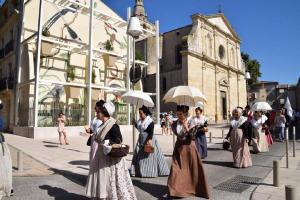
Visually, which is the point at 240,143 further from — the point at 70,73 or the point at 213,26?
the point at 213,26

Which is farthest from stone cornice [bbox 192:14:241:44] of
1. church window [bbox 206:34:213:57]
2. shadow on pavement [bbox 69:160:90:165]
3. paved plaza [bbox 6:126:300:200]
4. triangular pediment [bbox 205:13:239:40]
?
shadow on pavement [bbox 69:160:90:165]

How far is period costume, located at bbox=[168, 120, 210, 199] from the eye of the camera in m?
5.30

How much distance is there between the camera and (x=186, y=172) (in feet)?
17.8

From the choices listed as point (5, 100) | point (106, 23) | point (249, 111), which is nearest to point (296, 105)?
point (106, 23)

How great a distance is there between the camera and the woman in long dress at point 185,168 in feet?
17.4

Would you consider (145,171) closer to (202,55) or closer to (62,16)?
(62,16)

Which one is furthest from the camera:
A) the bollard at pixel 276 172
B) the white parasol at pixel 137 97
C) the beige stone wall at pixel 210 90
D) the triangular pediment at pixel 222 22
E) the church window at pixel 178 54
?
the triangular pediment at pixel 222 22

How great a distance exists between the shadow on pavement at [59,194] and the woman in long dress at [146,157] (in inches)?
71.2

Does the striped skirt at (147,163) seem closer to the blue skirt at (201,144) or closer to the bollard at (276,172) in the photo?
the bollard at (276,172)

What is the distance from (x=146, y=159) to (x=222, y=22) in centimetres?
3834

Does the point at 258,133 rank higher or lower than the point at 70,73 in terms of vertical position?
lower

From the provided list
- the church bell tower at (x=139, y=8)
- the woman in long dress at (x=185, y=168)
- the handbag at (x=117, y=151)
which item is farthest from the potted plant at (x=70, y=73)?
the church bell tower at (x=139, y=8)

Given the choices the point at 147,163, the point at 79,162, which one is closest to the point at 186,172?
the point at 147,163

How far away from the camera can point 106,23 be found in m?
24.8
